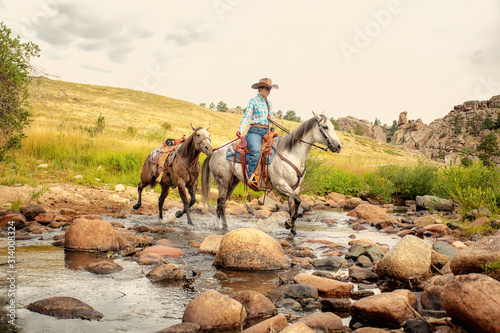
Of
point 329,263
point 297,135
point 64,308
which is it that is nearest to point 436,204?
point 297,135

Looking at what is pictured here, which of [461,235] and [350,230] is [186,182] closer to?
[350,230]

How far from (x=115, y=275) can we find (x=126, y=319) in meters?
1.59

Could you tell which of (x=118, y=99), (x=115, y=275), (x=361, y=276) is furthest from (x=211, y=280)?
(x=118, y=99)

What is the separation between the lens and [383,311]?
12.2 feet

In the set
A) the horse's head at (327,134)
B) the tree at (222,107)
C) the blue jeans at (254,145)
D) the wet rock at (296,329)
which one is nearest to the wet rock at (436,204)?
the horse's head at (327,134)

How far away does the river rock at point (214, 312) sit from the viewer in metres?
3.57

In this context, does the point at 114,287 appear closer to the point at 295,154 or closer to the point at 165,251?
the point at 165,251

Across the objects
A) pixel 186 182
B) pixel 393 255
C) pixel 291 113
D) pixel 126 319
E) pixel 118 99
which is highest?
pixel 291 113

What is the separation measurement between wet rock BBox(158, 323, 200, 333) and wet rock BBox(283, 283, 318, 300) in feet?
4.81

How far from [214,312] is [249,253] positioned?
218 centimetres

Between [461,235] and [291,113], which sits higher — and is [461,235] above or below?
below

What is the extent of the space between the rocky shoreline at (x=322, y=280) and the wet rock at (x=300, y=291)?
0.5 inches

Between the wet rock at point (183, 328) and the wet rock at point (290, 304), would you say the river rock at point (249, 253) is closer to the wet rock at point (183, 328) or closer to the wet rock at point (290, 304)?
the wet rock at point (290, 304)

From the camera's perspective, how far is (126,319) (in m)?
3.65
